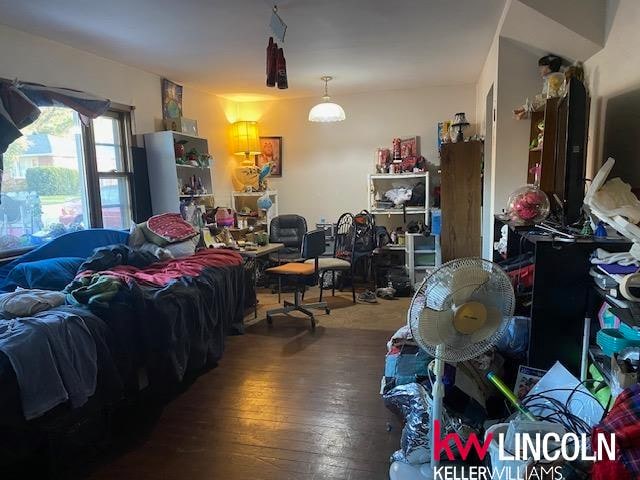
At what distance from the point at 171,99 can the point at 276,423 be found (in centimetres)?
359

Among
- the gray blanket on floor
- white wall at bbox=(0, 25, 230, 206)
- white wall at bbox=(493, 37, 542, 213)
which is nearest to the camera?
the gray blanket on floor

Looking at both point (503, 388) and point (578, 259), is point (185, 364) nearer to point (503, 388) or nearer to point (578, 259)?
point (503, 388)

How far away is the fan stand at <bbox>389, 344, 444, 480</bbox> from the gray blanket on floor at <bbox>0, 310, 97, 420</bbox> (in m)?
1.45

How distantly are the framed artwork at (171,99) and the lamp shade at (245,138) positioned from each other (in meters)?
1.03

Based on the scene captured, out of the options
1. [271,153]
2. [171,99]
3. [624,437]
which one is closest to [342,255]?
[271,153]

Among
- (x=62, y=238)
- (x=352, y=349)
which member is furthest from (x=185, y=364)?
(x=62, y=238)

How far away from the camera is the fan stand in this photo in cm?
151

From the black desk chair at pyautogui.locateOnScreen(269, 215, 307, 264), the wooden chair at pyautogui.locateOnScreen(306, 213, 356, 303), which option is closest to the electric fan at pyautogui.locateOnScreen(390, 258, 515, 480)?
the wooden chair at pyautogui.locateOnScreen(306, 213, 356, 303)

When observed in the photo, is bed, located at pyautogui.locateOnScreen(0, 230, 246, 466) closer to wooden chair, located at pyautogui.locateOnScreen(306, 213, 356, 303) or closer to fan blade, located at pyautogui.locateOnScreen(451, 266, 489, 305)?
wooden chair, located at pyautogui.locateOnScreen(306, 213, 356, 303)

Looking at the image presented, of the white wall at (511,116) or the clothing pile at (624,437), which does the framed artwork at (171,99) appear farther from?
the clothing pile at (624,437)

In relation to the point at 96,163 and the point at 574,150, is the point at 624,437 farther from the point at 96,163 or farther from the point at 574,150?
the point at 96,163

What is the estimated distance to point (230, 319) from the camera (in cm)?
328

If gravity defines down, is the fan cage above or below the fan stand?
above

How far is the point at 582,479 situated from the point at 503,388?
342 mm
